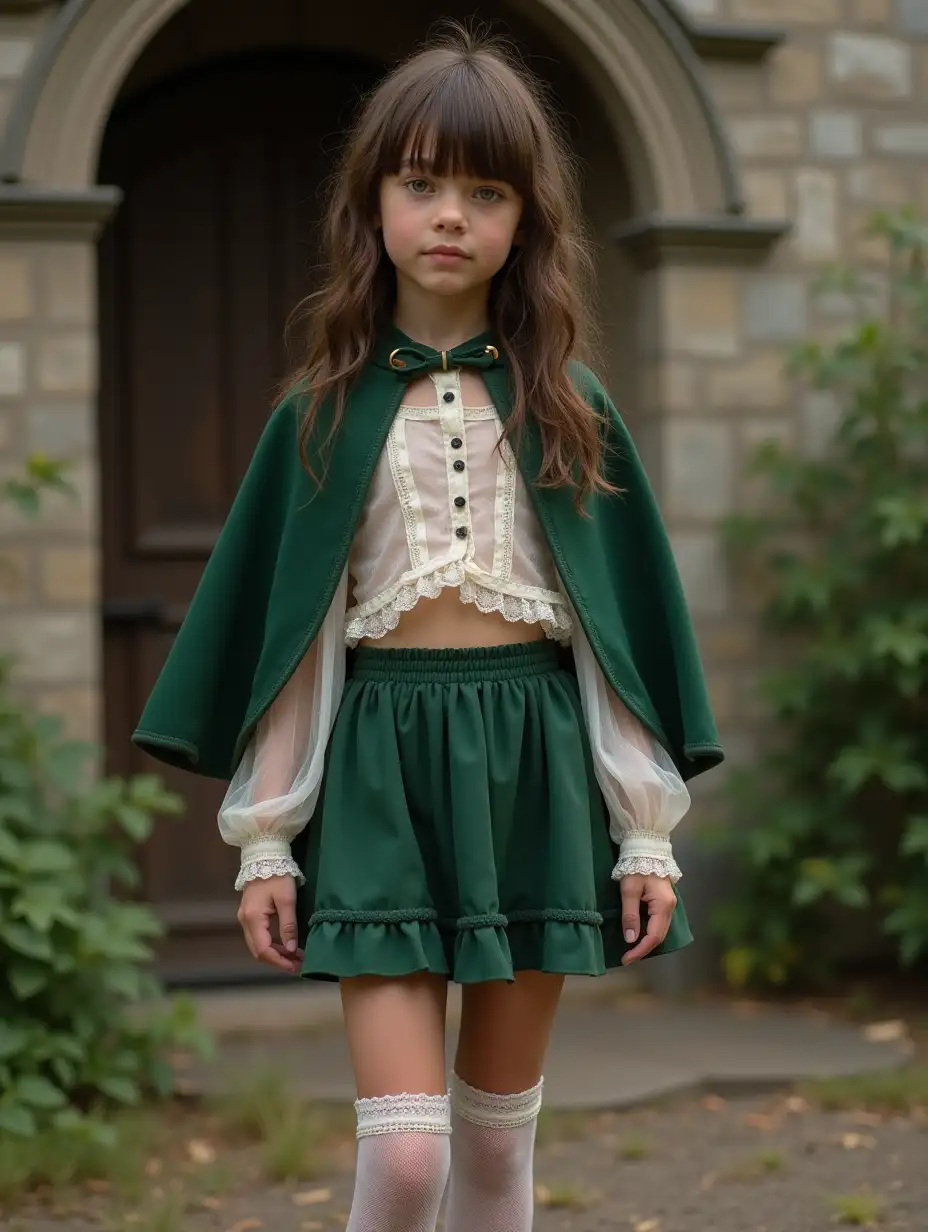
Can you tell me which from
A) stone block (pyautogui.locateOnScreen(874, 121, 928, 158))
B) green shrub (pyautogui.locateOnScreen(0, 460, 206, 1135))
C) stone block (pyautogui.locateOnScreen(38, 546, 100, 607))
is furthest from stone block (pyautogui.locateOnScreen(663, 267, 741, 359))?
green shrub (pyautogui.locateOnScreen(0, 460, 206, 1135))

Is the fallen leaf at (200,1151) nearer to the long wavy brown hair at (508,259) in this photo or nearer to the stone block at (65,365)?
the stone block at (65,365)

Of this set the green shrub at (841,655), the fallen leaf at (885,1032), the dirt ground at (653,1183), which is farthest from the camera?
the green shrub at (841,655)

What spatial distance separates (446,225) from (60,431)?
2525 mm

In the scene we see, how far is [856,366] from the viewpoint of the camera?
5180 millimetres

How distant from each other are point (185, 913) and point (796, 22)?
305 cm

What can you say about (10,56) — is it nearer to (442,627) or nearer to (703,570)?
(703,570)

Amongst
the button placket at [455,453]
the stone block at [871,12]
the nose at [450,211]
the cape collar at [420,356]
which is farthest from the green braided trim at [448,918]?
the stone block at [871,12]

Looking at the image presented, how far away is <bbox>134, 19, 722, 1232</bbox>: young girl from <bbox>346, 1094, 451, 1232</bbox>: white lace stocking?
0.01 meters

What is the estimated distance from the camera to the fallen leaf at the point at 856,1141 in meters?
4.15

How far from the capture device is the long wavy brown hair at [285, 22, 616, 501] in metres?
2.42

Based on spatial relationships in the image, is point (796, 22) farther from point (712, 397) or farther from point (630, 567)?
point (630, 567)

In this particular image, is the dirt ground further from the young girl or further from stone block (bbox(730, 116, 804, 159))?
A: stone block (bbox(730, 116, 804, 159))

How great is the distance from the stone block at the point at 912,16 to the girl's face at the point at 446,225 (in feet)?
11.2

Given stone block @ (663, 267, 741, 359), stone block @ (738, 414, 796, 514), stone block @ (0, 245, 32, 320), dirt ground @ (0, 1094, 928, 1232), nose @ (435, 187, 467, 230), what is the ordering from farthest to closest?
stone block @ (738, 414, 796, 514)
stone block @ (663, 267, 741, 359)
stone block @ (0, 245, 32, 320)
dirt ground @ (0, 1094, 928, 1232)
nose @ (435, 187, 467, 230)
